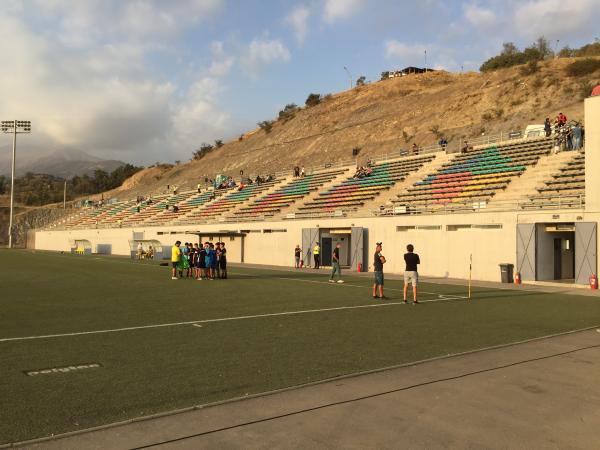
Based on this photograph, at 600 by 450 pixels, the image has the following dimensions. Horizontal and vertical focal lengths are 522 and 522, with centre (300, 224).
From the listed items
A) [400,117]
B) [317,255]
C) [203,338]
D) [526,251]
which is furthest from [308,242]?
[400,117]

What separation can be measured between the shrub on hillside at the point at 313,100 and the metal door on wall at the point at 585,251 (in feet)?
274

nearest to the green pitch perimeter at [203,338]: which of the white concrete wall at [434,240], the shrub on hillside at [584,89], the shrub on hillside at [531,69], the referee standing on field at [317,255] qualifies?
the white concrete wall at [434,240]

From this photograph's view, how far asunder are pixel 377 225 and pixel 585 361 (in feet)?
75.0

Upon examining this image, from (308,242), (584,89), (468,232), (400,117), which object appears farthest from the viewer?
(400,117)

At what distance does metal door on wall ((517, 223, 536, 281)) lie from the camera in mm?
23688

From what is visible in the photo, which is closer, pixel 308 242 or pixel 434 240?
pixel 434 240

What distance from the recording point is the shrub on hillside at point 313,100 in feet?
336

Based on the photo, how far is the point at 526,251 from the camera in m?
24.0

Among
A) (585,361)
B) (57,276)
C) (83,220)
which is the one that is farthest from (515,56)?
(585,361)

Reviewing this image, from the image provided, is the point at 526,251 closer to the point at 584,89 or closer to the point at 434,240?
the point at 434,240

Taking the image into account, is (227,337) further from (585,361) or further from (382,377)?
(585,361)

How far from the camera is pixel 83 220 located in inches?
2936

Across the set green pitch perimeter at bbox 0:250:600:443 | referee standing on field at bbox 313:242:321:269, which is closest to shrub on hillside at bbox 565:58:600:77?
referee standing on field at bbox 313:242:321:269

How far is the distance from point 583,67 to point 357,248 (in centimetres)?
4032
